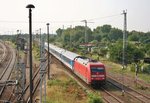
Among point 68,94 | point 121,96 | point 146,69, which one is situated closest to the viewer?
point 121,96

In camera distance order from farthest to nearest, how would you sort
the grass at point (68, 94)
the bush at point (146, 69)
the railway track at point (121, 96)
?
1. the bush at point (146, 69)
2. the railway track at point (121, 96)
3. the grass at point (68, 94)

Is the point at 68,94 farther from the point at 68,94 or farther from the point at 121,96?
the point at 121,96

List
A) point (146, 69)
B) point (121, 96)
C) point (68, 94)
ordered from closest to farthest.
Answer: point (121, 96) → point (68, 94) → point (146, 69)

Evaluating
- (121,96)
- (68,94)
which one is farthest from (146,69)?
(68,94)

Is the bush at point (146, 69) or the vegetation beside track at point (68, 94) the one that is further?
the bush at point (146, 69)

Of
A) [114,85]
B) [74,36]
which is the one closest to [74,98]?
[114,85]

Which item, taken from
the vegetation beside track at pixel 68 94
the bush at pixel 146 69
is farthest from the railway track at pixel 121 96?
the bush at pixel 146 69

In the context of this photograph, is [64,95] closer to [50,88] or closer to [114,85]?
[50,88]

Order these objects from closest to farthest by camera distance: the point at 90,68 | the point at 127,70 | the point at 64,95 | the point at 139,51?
the point at 64,95 → the point at 90,68 → the point at 127,70 → the point at 139,51

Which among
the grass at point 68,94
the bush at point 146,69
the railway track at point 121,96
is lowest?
the railway track at point 121,96

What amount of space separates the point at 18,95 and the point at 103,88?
1064 cm

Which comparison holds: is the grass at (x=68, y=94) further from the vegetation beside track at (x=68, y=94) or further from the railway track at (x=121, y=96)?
the railway track at (x=121, y=96)

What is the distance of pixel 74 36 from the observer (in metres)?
174

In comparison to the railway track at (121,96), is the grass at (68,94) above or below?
above
